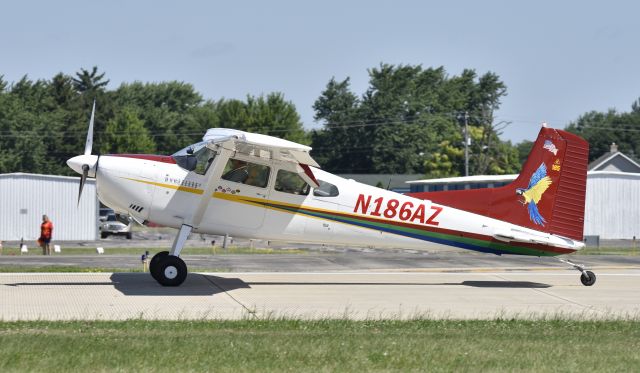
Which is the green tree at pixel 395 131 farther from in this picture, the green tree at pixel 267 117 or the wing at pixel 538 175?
the wing at pixel 538 175

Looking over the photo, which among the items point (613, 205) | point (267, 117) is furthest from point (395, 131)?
point (613, 205)

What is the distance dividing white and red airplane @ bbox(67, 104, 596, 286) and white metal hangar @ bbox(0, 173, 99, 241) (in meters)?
31.2

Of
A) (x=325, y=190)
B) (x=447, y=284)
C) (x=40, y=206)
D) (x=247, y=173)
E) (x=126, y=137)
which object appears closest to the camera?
(x=247, y=173)

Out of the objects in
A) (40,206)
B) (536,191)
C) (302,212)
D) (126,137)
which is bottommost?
(40,206)

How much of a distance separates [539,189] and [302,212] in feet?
15.4

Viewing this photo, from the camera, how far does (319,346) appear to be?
10.3 metres

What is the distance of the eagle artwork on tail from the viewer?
1762cm

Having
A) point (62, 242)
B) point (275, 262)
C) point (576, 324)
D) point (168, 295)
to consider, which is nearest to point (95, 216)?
point (62, 242)

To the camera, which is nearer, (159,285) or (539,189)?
(159,285)

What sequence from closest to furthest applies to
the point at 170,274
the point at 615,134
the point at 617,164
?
the point at 170,274 → the point at 617,164 → the point at 615,134

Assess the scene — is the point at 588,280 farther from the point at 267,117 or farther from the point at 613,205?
the point at 267,117

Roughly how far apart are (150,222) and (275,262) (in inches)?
327

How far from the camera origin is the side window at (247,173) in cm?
1644

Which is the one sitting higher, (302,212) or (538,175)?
(538,175)
